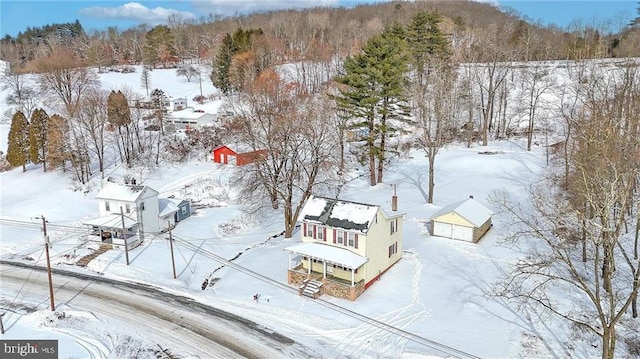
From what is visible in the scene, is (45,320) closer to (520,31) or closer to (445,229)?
(445,229)

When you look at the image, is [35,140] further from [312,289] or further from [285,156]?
[312,289]

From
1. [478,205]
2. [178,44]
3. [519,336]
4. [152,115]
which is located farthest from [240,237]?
[178,44]

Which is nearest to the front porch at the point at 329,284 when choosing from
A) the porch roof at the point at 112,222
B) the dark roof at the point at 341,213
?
the dark roof at the point at 341,213

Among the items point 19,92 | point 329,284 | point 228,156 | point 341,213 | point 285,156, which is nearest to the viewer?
point 329,284

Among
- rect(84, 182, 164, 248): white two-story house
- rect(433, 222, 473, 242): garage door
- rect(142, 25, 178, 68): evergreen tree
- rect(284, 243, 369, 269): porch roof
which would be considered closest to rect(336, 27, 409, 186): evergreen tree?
rect(433, 222, 473, 242): garage door

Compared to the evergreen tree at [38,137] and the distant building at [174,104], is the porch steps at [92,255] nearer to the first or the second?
the evergreen tree at [38,137]

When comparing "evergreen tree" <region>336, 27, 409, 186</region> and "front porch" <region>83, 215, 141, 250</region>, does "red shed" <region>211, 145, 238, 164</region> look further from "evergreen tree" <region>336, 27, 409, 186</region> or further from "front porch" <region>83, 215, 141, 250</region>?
"front porch" <region>83, 215, 141, 250</region>

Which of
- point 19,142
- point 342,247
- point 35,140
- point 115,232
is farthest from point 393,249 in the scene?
point 19,142
